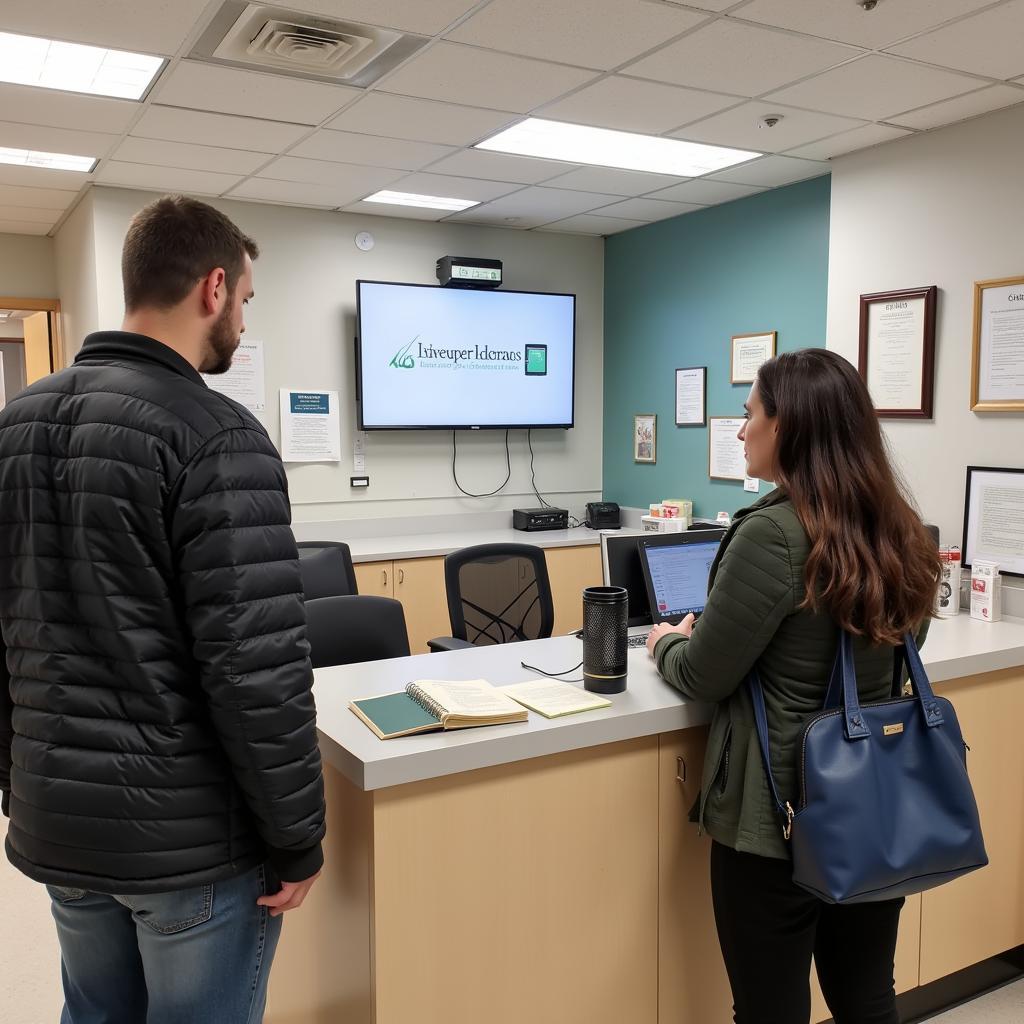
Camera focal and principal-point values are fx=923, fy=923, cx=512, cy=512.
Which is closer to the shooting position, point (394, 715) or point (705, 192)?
point (394, 715)

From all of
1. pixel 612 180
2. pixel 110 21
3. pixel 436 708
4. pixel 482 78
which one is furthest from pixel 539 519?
pixel 436 708

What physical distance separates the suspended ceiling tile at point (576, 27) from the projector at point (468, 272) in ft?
7.42

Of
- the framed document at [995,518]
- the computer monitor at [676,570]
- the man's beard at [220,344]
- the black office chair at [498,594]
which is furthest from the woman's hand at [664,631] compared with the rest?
the framed document at [995,518]

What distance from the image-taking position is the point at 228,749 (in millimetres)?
1265

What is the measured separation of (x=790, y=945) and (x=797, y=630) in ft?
1.90

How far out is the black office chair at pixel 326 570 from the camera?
131 inches

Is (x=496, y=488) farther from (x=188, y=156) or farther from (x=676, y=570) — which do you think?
(x=676, y=570)

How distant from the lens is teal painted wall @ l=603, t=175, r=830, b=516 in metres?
4.14

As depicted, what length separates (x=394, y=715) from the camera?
1.83 meters

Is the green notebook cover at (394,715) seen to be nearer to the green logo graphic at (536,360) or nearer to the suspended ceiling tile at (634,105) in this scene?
the suspended ceiling tile at (634,105)

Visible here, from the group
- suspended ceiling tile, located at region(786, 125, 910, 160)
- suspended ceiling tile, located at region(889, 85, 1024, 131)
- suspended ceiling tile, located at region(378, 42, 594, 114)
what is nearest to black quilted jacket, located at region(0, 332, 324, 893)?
suspended ceiling tile, located at region(378, 42, 594, 114)

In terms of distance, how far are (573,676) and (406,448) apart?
3042mm

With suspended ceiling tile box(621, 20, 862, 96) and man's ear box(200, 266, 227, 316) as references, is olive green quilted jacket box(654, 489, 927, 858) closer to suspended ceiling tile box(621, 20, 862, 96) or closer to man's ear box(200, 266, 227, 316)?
man's ear box(200, 266, 227, 316)

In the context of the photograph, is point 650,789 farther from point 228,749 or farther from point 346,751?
point 228,749
